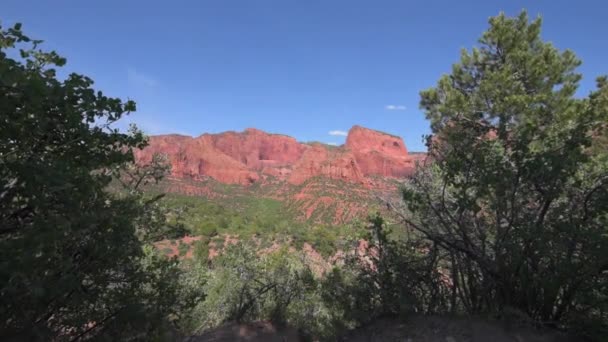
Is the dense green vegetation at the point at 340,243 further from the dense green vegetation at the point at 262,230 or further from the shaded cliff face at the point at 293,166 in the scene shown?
the shaded cliff face at the point at 293,166

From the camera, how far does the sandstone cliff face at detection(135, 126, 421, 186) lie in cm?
8962

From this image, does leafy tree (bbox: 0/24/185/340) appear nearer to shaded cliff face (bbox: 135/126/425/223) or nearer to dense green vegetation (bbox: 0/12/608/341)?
dense green vegetation (bbox: 0/12/608/341)

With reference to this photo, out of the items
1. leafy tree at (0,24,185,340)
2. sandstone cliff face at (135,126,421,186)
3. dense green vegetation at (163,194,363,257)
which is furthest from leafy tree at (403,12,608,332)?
sandstone cliff face at (135,126,421,186)

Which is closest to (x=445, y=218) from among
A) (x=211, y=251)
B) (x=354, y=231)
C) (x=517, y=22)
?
(x=354, y=231)

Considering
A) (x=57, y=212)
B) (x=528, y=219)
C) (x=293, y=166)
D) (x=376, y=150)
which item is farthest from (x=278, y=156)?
(x=57, y=212)

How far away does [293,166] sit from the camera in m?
108

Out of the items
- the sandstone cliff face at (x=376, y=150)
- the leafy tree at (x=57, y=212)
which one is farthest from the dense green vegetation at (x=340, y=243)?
the sandstone cliff face at (x=376, y=150)

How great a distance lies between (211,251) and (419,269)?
32500mm

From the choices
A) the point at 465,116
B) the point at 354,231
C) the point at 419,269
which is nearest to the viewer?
the point at 419,269

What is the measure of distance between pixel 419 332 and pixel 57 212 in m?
4.60

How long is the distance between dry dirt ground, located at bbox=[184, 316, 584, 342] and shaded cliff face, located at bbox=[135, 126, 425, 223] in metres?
34.4

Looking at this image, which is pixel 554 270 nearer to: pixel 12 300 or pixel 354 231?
pixel 354 231

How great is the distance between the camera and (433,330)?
197 inches

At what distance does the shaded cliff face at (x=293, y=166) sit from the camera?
67500mm
